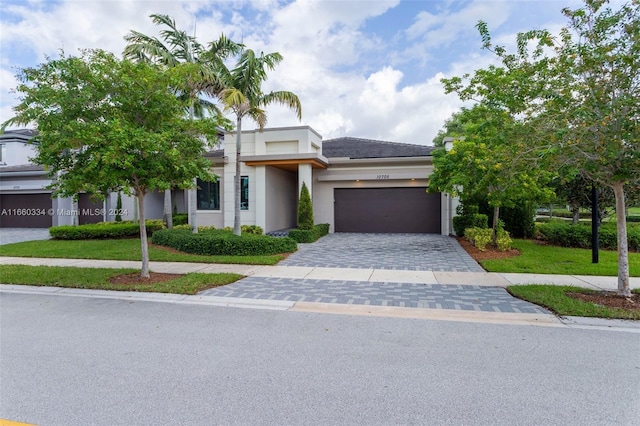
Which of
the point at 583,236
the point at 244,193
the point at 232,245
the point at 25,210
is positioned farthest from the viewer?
the point at 25,210

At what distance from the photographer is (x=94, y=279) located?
8.45 m

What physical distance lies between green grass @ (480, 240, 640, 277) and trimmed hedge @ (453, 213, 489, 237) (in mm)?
3022

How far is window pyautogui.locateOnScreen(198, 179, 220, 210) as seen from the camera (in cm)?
1809

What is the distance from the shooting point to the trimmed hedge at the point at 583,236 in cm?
1189

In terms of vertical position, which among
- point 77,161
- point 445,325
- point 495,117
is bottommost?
point 445,325

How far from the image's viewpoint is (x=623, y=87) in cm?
596

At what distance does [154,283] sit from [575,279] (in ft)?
30.9

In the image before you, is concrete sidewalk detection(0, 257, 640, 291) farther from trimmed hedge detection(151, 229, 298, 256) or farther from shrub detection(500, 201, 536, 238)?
shrub detection(500, 201, 536, 238)

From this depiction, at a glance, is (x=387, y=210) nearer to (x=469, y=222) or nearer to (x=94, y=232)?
(x=469, y=222)

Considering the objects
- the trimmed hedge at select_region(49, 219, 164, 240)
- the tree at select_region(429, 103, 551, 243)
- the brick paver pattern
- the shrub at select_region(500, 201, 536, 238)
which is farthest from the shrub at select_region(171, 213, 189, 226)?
the shrub at select_region(500, 201, 536, 238)

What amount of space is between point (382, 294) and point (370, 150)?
46.4 ft

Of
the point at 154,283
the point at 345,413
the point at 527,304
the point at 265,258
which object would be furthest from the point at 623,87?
the point at 154,283

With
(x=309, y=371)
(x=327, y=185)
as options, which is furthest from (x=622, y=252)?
(x=327, y=185)

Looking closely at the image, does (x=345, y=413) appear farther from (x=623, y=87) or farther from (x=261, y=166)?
(x=261, y=166)
